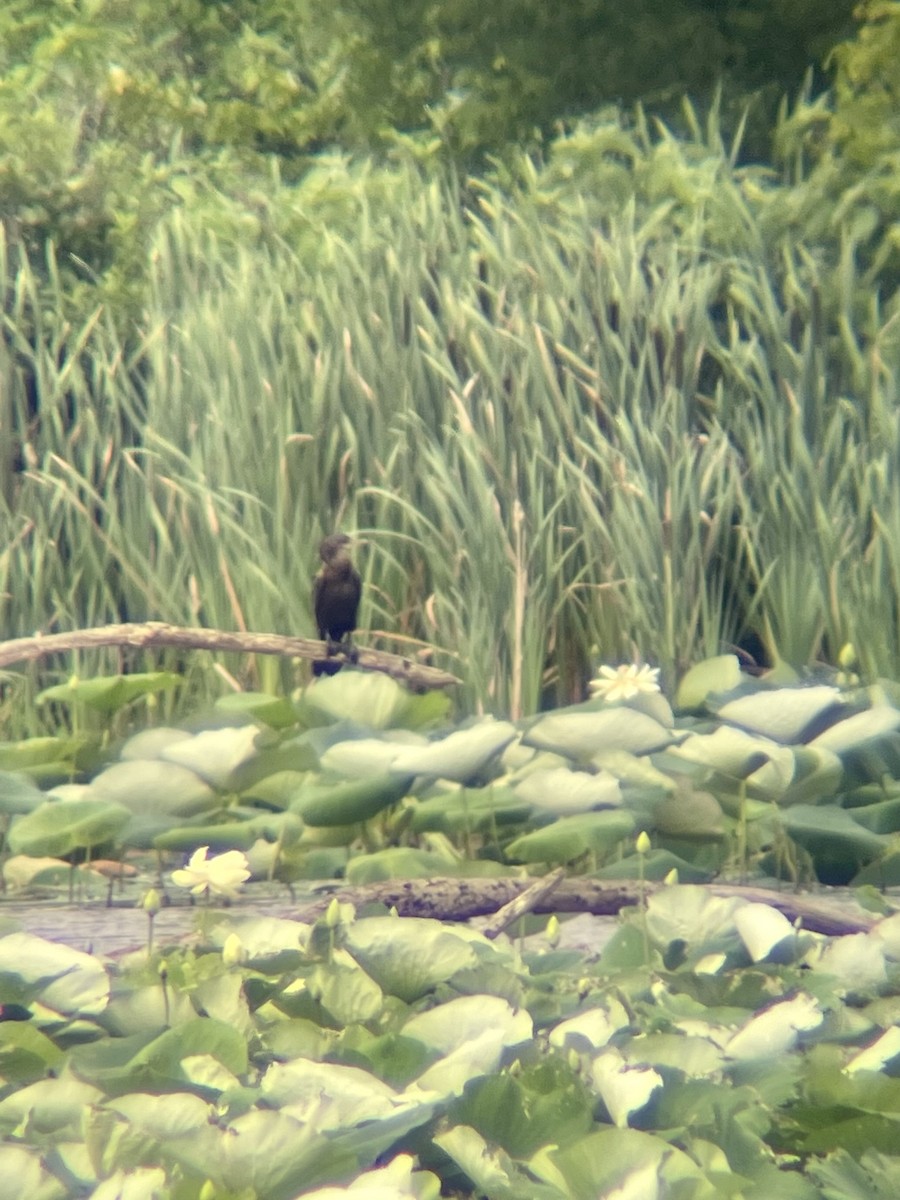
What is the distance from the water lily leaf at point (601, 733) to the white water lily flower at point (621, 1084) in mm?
1296

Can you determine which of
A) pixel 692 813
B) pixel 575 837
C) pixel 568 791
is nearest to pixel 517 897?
pixel 575 837

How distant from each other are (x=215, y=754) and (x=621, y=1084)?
1.55 meters

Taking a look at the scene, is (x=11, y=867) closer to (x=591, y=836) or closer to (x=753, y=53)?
(x=591, y=836)

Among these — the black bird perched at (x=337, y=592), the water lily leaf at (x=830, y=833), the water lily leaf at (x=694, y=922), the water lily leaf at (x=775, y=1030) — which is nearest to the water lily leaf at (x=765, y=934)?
the water lily leaf at (x=694, y=922)

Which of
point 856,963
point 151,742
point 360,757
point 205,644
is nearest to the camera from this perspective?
Result: point 856,963

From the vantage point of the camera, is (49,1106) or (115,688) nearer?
(49,1106)

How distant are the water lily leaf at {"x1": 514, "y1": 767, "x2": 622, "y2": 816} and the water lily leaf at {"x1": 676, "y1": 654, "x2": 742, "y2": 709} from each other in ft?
1.87

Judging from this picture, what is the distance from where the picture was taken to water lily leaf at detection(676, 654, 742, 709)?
3309 millimetres

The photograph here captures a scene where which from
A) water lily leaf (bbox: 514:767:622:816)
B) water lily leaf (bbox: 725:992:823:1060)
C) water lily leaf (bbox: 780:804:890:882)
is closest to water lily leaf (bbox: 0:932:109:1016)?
water lily leaf (bbox: 725:992:823:1060)

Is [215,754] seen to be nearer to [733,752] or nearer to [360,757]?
[360,757]

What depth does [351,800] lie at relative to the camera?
278 centimetres

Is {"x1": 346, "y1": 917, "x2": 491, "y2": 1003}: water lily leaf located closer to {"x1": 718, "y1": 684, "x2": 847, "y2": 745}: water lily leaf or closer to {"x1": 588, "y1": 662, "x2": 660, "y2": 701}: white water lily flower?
{"x1": 718, "y1": 684, "x2": 847, "y2": 745}: water lily leaf

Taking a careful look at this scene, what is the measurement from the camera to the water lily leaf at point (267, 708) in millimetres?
3330

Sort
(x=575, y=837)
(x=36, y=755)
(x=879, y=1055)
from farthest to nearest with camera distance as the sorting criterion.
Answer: (x=36, y=755)
(x=575, y=837)
(x=879, y=1055)
